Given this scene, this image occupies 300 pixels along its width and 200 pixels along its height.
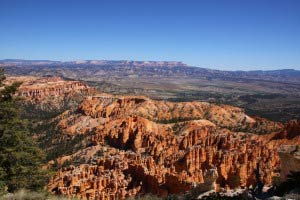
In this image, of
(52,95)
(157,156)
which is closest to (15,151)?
(157,156)

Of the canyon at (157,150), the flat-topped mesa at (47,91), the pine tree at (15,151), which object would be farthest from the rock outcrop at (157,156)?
the flat-topped mesa at (47,91)

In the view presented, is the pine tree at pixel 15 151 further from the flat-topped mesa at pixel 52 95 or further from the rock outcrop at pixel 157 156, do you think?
the flat-topped mesa at pixel 52 95

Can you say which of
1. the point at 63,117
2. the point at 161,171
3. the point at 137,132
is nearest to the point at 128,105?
the point at 63,117

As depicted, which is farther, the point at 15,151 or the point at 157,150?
the point at 157,150

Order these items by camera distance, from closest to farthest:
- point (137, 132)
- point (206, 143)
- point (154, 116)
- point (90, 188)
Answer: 1. point (90, 188)
2. point (206, 143)
3. point (137, 132)
4. point (154, 116)

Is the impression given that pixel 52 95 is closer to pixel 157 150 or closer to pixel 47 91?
→ pixel 47 91

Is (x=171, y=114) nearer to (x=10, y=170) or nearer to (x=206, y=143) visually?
(x=206, y=143)

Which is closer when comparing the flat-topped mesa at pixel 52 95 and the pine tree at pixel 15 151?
the pine tree at pixel 15 151

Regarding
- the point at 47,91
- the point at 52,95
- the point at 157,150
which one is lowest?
the point at 52,95

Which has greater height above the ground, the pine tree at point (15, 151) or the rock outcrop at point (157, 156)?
the pine tree at point (15, 151)
